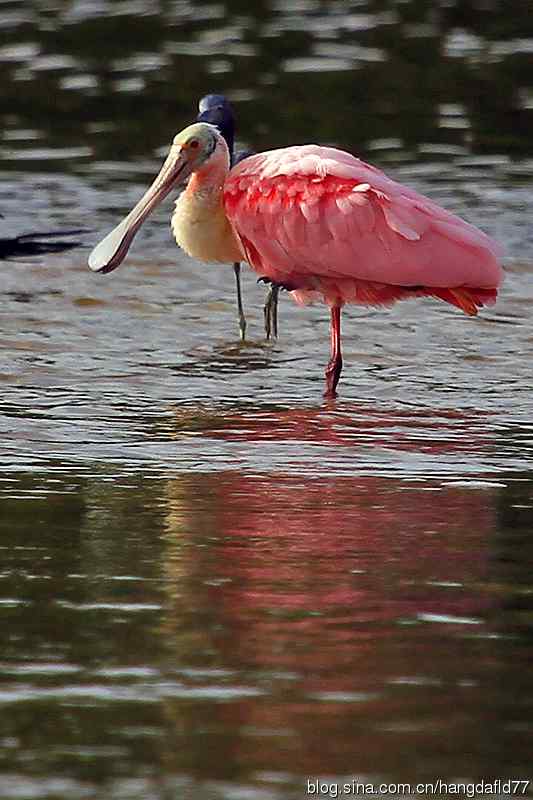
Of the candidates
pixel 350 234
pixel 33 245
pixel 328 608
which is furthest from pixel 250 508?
pixel 33 245

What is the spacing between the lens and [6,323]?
34.3 ft

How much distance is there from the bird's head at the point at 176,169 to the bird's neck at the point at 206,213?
0.7 inches

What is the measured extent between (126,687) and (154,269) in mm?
7245

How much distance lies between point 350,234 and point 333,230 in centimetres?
8

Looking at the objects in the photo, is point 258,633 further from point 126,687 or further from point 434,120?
point 434,120

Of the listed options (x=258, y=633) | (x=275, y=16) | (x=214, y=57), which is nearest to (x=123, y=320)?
(x=258, y=633)

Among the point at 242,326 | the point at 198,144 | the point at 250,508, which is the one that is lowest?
the point at 242,326

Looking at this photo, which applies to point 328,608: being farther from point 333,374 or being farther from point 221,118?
point 221,118

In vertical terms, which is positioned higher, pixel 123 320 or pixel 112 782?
pixel 112 782

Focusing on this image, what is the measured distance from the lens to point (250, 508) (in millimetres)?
6762

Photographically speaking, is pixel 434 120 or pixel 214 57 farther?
pixel 214 57

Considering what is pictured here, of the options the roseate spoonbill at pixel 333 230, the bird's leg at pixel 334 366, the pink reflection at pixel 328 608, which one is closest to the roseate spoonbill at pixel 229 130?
the roseate spoonbill at pixel 333 230

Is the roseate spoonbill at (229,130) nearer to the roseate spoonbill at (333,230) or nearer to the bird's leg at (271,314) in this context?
the bird's leg at (271,314)

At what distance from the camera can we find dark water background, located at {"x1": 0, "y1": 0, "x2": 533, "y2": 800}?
4.61 metres
